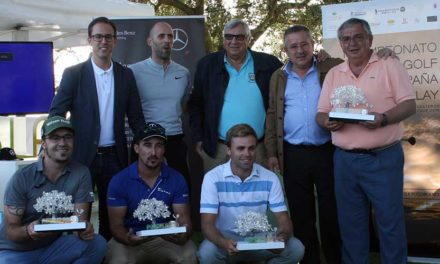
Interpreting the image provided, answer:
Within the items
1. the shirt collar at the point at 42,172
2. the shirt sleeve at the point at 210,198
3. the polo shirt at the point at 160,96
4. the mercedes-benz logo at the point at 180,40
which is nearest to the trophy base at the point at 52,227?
the shirt collar at the point at 42,172

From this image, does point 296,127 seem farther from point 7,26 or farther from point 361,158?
point 7,26

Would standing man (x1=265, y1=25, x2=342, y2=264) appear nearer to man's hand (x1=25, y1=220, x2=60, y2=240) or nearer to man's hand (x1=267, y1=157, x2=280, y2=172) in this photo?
man's hand (x1=267, y1=157, x2=280, y2=172)

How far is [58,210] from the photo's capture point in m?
4.11

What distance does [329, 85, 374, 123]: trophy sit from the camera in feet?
13.2

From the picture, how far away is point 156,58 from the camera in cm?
500

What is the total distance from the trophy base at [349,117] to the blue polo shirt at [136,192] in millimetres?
1194

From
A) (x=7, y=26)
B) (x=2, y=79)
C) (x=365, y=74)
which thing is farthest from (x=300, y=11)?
(x=365, y=74)

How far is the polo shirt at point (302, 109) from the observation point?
4.58 meters

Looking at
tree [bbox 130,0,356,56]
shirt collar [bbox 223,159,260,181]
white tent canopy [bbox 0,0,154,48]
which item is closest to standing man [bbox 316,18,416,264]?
shirt collar [bbox 223,159,260,181]

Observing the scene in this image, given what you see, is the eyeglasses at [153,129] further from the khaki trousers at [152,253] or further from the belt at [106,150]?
the khaki trousers at [152,253]

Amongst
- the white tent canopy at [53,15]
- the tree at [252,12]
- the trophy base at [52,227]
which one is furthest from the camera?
the tree at [252,12]

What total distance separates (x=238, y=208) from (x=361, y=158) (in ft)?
2.97

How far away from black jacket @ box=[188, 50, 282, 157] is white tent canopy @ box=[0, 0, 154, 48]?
2.77m

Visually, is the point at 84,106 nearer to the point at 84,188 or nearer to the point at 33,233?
the point at 84,188
